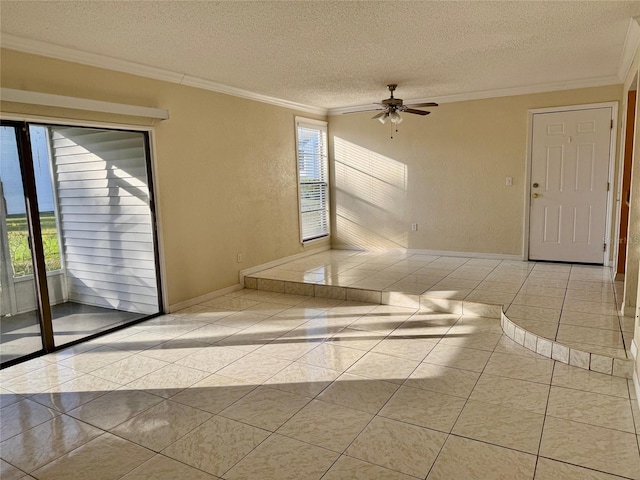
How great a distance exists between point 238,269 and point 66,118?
2.54 meters

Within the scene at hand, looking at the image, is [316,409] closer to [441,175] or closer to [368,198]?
[441,175]

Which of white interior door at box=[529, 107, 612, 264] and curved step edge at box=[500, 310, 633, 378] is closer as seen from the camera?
curved step edge at box=[500, 310, 633, 378]

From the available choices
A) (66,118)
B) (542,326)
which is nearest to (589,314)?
(542,326)

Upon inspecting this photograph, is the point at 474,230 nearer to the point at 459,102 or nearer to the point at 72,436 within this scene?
the point at 459,102

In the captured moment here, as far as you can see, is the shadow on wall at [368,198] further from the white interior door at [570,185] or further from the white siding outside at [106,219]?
the white siding outside at [106,219]

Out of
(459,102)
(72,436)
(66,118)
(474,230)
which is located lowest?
(72,436)

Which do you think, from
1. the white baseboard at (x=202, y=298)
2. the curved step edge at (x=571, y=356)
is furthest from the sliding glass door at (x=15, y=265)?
the curved step edge at (x=571, y=356)

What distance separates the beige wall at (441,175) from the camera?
233 inches

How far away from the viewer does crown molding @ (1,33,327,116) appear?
129 inches

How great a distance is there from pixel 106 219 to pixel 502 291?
4.21m

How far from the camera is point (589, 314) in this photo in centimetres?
376

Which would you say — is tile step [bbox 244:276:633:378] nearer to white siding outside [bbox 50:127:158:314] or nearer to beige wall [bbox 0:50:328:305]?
beige wall [bbox 0:50:328:305]

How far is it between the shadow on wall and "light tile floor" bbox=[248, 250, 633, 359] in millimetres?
388

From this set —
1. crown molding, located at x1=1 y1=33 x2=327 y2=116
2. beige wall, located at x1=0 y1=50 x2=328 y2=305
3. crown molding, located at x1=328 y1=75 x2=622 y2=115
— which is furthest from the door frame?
crown molding, located at x1=1 y1=33 x2=327 y2=116
